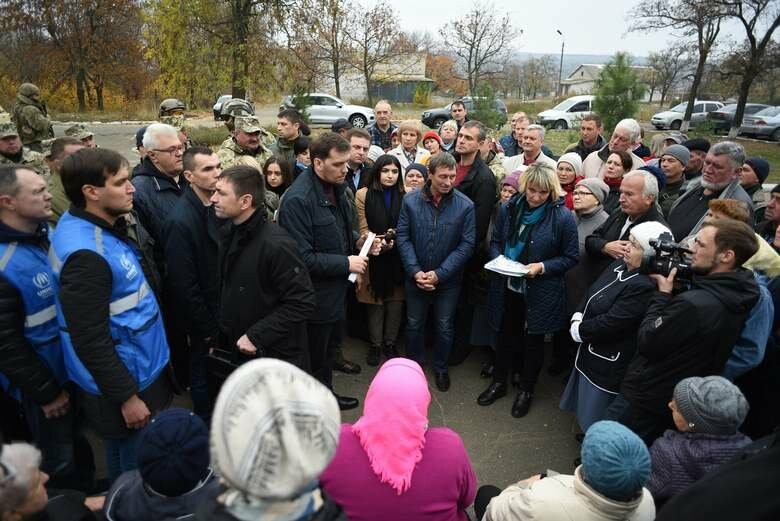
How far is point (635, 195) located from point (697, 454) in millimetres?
1886

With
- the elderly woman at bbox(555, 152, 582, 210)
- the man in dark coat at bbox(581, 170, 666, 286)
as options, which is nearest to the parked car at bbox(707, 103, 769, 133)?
the elderly woman at bbox(555, 152, 582, 210)

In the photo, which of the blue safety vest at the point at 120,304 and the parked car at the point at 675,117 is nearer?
the blue safety vest at the point at 120,304

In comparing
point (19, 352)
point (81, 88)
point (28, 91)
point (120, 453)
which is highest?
point (81, 88)

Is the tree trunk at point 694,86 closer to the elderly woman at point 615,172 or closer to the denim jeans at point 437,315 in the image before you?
the elderly woman at point 615,172

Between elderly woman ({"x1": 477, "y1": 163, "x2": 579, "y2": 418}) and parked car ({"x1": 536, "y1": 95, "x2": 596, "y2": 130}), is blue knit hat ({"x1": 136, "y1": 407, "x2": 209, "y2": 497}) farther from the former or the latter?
parked car ({"x1": 536, "y1": 95, "x2": 596, "y2": 130})

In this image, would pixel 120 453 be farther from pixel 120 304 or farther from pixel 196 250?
pixel 196 250

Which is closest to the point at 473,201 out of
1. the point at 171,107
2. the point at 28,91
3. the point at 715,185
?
the point at 715,185

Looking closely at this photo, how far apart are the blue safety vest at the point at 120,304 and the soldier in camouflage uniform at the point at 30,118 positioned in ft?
22.0

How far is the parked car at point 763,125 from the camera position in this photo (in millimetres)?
21891

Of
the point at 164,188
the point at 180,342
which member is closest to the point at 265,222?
the point at 164,188

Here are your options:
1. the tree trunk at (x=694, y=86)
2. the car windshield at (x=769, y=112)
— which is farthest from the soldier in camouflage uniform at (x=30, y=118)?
the car windshield at (x=769, y=112)

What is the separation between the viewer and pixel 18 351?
232 cm

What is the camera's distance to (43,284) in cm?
241

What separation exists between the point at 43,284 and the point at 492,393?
318cm
